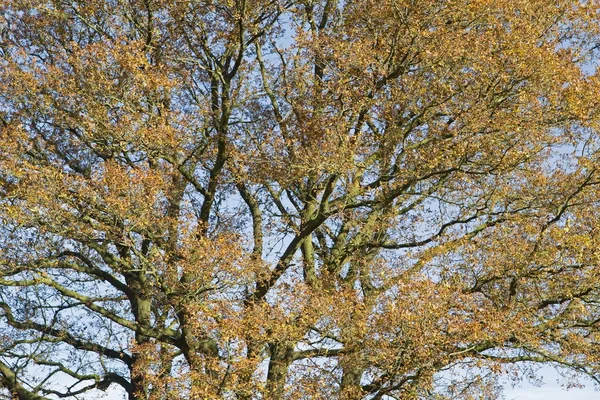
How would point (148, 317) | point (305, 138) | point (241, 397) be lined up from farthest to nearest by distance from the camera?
point (148, 317)
point (305, 138)
point (241, 397)

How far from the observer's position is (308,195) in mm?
17078

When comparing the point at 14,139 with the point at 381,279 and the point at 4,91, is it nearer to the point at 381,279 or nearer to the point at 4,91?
the point at 4,91

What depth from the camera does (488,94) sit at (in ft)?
51.4

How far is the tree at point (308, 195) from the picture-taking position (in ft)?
47.8

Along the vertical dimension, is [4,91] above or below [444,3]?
below

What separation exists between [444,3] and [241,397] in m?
9.81

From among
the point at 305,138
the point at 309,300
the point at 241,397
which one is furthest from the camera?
the point at 305,138

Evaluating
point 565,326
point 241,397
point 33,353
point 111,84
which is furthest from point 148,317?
point 565,326

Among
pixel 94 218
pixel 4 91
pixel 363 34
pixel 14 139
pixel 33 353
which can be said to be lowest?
pixel 33 353

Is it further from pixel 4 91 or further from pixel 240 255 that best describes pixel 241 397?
pixel 4 91

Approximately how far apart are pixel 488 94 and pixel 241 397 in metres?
8.35

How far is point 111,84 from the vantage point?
15.6 m

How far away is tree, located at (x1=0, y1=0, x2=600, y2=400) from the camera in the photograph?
14562 millimetres

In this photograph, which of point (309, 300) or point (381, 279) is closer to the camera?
point (309, 300)
